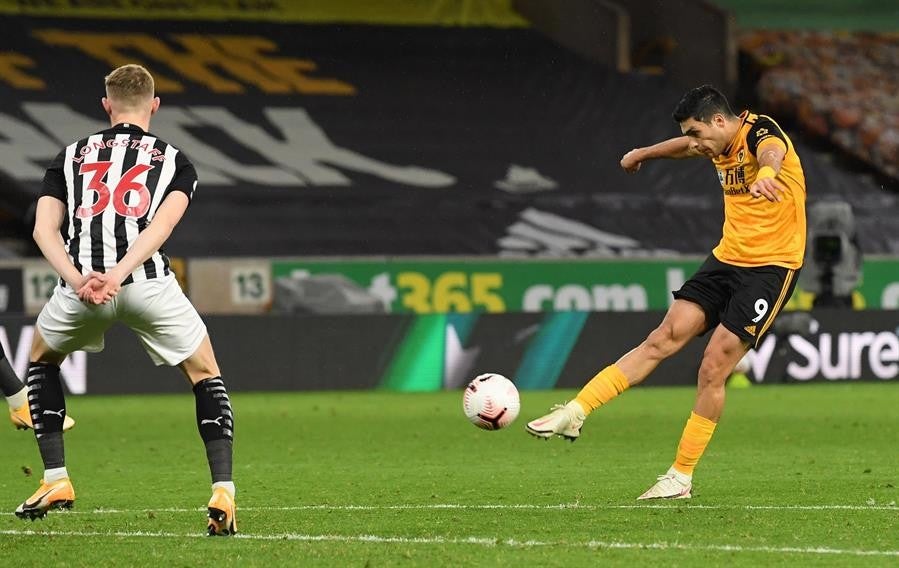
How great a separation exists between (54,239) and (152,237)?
0.40 m

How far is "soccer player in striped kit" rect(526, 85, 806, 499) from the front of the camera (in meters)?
7.55

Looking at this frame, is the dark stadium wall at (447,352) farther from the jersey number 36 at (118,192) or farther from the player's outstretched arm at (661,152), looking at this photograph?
the jersey number 36 at (118,192)

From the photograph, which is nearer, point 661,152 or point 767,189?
point 767,189

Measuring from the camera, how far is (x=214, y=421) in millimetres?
6402

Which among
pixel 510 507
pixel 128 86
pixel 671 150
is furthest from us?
pixel 671 150

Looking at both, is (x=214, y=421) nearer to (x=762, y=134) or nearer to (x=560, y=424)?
(x=560, y=424)

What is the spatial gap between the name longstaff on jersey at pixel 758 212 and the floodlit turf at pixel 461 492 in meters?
1.13

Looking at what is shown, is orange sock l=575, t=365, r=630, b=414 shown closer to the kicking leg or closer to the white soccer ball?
the kicking leg

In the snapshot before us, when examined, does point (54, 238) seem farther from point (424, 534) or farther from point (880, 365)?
point (880, 365)

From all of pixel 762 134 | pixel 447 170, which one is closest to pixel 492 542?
pixel 762 134

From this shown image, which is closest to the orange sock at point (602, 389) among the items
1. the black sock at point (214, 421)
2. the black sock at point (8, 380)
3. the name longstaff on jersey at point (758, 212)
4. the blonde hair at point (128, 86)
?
the name longstaff on jersey at point (758, 212)

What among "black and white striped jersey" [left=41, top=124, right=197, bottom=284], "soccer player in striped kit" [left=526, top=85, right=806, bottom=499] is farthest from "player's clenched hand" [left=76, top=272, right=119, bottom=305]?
"soccer player in striped kit" [left=526, top=85, right=806, bottom=499]

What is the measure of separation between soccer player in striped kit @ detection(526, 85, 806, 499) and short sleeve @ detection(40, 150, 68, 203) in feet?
8.03

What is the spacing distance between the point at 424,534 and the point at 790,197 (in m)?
2.48
